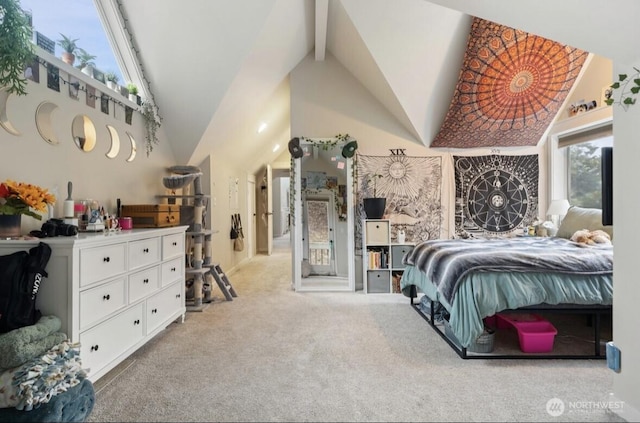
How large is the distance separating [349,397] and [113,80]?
3092 mm

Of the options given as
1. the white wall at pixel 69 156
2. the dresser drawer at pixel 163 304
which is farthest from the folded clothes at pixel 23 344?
the dresser drawer at pixel 163 304

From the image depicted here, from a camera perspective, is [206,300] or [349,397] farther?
[206,300]

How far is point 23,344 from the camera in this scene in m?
1.44

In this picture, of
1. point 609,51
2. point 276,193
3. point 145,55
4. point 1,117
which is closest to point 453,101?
point 609,51

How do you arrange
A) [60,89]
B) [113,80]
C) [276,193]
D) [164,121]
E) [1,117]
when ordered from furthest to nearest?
[276,193], [164,121], [113,80], [60,89], [1,117]

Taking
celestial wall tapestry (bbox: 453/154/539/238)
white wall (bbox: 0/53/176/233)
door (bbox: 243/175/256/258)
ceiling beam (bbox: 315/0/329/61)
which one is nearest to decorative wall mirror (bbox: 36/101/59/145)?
white wall (bbox: 0/53/176/233)

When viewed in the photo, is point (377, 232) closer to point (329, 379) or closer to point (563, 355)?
point (563, 355)

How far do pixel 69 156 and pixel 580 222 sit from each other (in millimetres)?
4679

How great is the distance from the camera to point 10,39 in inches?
63.3

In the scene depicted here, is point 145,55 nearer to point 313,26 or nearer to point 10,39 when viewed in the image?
point 10,39

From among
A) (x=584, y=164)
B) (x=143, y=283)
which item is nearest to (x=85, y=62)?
(x=143, y=283)

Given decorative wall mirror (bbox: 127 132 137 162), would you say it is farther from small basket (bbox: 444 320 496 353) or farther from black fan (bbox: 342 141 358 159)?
small basket (bbox: 444 320 496 353)

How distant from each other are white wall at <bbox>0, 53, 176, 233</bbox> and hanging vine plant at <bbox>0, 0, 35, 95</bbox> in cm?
24

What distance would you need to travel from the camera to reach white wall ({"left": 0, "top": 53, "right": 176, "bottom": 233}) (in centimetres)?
190
